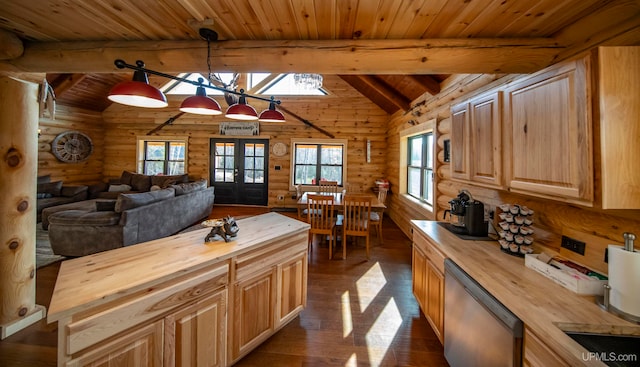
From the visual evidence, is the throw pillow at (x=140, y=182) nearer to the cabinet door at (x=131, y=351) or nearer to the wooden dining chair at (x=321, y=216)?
the wooden dining chair at (x=321, y=216)

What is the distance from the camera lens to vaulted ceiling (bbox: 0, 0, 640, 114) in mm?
1393

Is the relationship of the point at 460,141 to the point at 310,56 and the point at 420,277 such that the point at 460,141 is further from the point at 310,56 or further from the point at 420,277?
the point at 310,56

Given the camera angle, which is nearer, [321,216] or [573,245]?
[573,245]

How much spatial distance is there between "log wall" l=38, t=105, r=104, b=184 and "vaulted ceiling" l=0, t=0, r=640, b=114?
5.81 metres

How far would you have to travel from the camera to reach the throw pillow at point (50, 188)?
505 cm

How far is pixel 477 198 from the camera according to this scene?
7.63 feet

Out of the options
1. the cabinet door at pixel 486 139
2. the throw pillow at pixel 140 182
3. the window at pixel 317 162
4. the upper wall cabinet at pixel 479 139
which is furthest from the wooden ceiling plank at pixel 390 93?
the throw pillow at pixel 140 182

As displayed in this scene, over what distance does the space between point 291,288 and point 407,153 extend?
4.15 metres

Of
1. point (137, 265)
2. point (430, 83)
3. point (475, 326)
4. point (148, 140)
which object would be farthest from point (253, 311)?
point (148, 140)

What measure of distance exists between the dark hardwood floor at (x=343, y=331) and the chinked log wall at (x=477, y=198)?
1.27 metres

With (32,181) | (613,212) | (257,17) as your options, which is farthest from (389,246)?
(32,181)

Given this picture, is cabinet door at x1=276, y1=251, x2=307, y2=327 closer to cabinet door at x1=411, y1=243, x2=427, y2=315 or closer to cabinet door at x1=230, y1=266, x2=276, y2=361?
cabinet door at x1=230, y1=266, x2=276, y2=361

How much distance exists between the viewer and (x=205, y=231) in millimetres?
1877

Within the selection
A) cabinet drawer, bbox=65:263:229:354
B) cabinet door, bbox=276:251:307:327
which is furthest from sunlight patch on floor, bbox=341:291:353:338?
cabinet drawer, bbox=65:263:229:354
